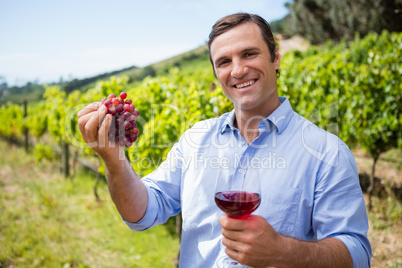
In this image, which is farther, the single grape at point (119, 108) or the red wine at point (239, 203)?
the single grape at point (119, 108)

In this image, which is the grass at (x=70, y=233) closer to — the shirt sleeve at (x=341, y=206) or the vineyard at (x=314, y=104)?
the vineyard at (x=314, y=104)

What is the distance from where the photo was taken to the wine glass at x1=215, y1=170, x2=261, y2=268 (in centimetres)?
107

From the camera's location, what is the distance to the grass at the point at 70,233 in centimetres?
405

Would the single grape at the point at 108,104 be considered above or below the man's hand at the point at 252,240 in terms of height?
above

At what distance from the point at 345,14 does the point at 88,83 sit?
916 inches

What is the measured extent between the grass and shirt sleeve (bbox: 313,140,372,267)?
2.99 metres

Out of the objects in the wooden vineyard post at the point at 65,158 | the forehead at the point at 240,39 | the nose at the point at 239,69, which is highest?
the forehead at the point at 240,39

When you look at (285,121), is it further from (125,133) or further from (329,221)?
(125,133)

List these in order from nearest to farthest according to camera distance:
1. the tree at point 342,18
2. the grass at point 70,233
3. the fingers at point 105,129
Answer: the fingers at point 105,129
the grass at point 70,233
the tree at point 342,18

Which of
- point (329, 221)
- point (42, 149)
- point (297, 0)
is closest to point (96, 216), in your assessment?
point (42, 149)

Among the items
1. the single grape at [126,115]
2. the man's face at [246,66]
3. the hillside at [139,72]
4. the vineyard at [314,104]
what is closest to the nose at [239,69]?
the man's face at [246,66]

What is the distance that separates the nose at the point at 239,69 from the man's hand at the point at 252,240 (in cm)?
91

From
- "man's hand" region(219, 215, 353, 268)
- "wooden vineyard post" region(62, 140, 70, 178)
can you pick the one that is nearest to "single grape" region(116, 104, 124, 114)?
"man's hand" region(219, 215, 353, 268)

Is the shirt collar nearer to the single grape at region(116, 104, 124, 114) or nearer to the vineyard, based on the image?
the single grape at region(116, 104, 124, 114)
